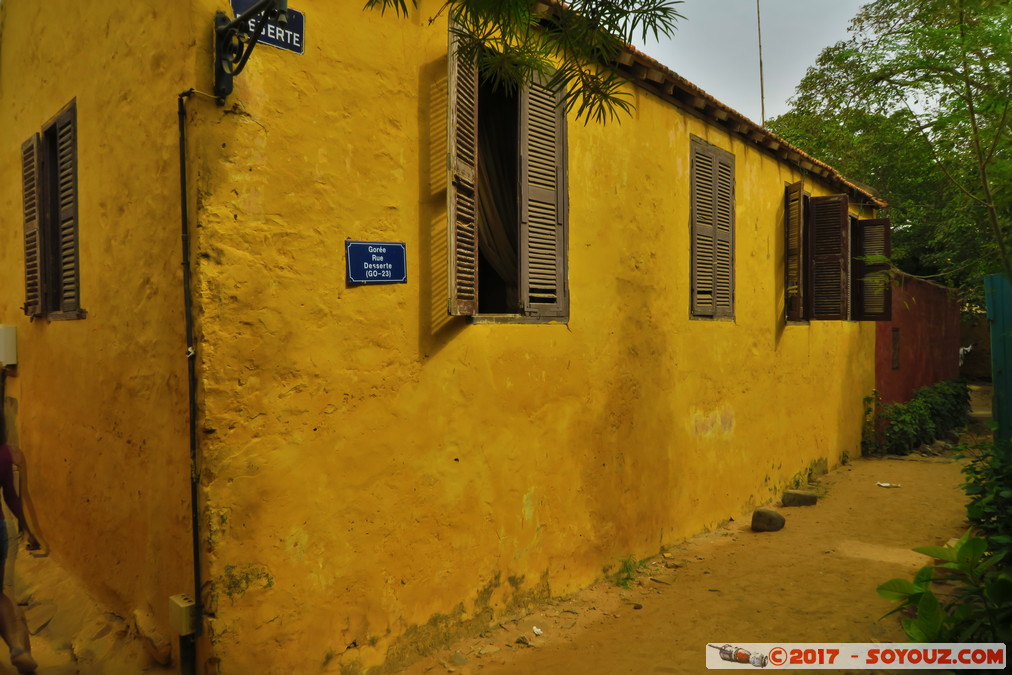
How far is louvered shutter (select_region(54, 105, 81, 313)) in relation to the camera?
4.41 meters

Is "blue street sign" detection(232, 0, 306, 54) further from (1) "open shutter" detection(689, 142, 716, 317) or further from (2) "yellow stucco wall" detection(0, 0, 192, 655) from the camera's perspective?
(1) "open shutter" detection(689, 142, 716, 317)

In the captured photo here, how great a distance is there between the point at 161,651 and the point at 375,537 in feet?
3.76

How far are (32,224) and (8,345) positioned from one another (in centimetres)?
126

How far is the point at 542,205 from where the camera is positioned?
4758 mm

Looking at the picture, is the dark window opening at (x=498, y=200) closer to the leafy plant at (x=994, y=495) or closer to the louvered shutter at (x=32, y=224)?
the louvered shutter at (x=32, y=224)

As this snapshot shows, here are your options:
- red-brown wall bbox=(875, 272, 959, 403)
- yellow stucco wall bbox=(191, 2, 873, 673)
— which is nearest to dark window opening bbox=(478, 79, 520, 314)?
yellow stucco wall bbox=(191, 2, 873, 673)

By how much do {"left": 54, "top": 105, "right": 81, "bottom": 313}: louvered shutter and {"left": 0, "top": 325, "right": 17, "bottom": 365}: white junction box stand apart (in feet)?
4.05

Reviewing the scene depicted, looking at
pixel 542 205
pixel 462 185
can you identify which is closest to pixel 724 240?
pixel 542 205

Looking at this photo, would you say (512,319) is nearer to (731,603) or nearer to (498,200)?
(498,200)

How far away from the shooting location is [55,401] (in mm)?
4859

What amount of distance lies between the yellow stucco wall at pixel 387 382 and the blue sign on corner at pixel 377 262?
0.05 metres

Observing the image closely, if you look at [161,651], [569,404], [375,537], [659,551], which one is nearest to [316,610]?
[375,537]

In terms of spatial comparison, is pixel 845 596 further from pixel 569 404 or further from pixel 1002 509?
pixel 569 404

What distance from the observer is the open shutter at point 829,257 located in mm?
8938
